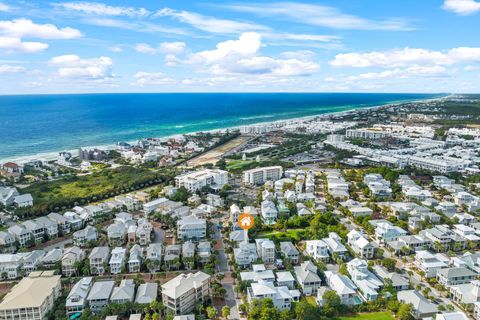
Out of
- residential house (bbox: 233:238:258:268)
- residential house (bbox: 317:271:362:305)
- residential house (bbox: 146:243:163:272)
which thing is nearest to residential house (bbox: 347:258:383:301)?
residential house (bbox: 317:271:362:305)

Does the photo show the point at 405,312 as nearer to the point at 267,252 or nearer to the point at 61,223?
the point at 267,252

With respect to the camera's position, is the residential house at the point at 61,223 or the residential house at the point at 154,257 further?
the residential house at the point at 61,223

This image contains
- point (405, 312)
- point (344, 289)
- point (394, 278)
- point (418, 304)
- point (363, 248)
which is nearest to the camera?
point (405, 312)

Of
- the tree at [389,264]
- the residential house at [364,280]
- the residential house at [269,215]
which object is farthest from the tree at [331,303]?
the residential house at [269,215]

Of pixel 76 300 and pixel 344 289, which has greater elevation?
pixel 76 300

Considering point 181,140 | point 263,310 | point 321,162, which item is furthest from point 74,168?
point 263,310

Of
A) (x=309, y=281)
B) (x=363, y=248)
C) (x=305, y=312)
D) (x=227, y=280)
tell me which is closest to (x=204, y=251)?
(x=227, y=280)

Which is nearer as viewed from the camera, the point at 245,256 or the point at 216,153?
the point at 245,256

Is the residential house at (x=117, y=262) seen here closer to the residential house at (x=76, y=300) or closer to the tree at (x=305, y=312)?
the residential house at (x=76, y=300)
